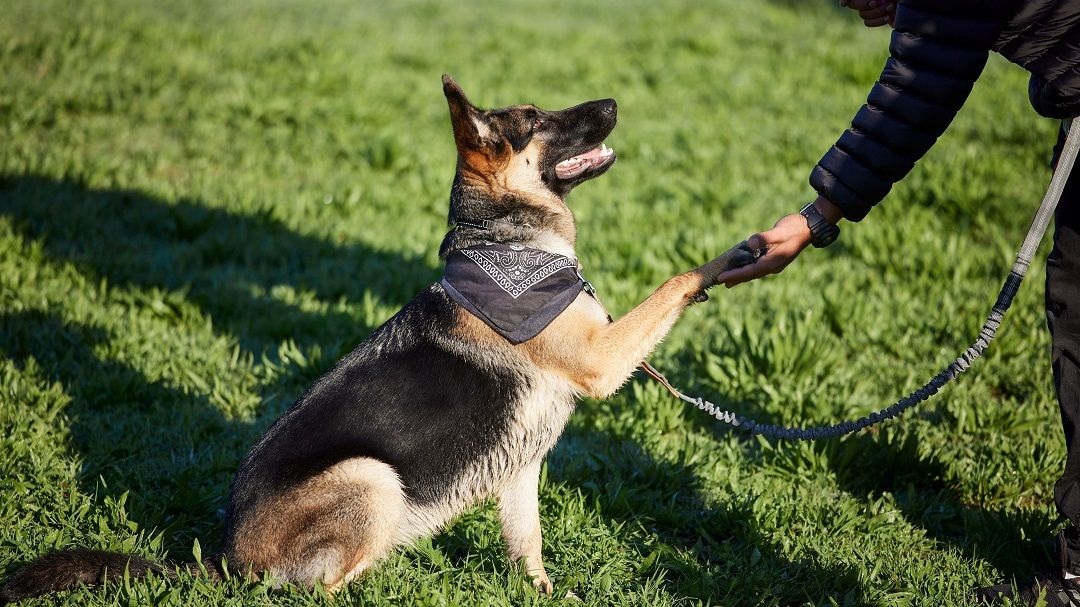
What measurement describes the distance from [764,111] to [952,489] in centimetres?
608

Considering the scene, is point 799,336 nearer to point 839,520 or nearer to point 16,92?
point 839,520

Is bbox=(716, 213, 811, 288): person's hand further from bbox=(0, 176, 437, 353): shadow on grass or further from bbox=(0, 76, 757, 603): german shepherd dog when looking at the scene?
bbox=(0, 176, 437, 353): shadow on grass

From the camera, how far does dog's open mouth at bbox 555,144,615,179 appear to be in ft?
12.4

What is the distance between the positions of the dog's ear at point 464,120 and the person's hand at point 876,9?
1.54 m

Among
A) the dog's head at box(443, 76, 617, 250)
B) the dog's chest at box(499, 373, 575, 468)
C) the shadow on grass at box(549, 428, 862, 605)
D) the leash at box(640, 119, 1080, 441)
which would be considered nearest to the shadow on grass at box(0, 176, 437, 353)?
the shadow on grass at box(549, 428, 862, 605)

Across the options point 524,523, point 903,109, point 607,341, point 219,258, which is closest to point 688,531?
point 524,523

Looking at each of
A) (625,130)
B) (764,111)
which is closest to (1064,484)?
(625,130)

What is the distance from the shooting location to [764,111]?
9.30 metres

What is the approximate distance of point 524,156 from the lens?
3.71 metres

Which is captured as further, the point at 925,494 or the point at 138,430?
the point at 138,430

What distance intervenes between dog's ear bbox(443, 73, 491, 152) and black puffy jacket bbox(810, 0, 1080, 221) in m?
1.38

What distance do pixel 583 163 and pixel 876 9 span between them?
53.0 inches

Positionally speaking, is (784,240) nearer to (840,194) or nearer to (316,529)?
(840,194)

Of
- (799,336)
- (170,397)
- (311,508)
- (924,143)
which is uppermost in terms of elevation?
(924,143)
